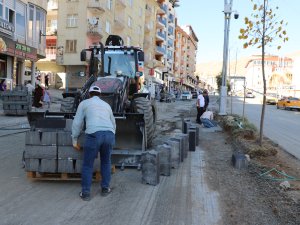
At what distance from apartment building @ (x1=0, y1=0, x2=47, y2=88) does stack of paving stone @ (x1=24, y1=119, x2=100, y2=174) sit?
19.1 meters

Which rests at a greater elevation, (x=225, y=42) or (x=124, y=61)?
(x=225, y=42)

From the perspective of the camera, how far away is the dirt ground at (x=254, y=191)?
517 centimetres

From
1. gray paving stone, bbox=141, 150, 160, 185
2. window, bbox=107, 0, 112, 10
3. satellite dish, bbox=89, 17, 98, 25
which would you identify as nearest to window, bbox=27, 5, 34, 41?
satellite dish, bbox=89, 17, 98, 25

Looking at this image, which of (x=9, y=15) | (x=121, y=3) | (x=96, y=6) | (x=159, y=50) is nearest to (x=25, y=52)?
(x=9, y=15)

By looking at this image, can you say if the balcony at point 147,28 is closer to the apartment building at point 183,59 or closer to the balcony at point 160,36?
the balcony at point 160,36

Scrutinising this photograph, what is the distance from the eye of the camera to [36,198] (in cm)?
572

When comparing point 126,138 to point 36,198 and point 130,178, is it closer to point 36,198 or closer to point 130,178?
point 130,178

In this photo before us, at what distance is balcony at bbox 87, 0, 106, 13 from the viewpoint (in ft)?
136

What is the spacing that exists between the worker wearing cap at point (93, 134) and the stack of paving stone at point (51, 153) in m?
0.41

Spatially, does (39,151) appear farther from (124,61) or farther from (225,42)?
(225,42)

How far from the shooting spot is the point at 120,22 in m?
49.8

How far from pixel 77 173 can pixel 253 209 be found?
306 cm

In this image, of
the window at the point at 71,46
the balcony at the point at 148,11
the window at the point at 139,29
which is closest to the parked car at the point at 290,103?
the window at the point at 71,46

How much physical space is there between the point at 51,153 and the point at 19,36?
2247cm
